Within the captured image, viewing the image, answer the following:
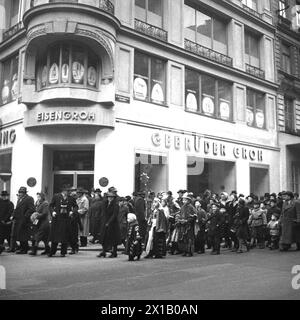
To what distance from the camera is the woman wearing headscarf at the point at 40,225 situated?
38.5 ft

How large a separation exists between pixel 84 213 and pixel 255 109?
14.2 m

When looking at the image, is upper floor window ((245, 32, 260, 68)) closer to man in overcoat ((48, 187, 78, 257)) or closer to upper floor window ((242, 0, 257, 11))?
upper floor window ((242, 0, 257, 11))

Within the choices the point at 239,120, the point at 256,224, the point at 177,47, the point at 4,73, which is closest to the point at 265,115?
the point at 239,120

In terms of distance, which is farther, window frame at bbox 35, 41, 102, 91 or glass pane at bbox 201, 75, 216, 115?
glass pane at bbox 201, 75, 216, 115

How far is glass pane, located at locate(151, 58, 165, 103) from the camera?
19438mm

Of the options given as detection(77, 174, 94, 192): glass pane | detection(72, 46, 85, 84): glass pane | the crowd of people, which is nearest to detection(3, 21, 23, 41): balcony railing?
detection(72, 46, 85, 84): glass pane

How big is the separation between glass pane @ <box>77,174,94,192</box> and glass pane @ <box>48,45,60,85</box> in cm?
398

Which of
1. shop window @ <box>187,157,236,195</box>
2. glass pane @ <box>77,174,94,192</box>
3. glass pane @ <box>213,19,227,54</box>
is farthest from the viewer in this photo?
glass pane @ <box>213,19,227,54</box>

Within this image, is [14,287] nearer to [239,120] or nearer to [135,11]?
[135,11]

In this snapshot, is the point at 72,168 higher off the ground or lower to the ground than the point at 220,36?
lower

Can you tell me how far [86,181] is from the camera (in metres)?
17.9

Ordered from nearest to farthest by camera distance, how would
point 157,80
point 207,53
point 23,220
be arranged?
point 23,220 < point 157,80 < point 207,53

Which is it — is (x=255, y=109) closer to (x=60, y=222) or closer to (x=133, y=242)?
(x=133, y=242)

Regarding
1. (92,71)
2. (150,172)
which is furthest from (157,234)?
(92,71)
